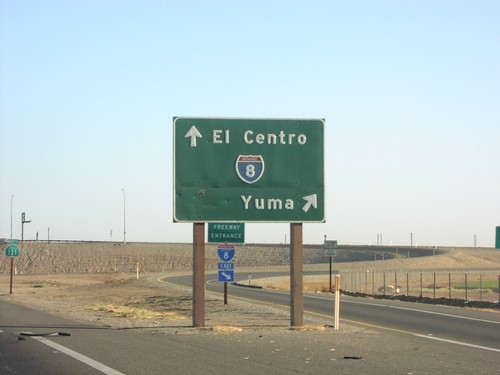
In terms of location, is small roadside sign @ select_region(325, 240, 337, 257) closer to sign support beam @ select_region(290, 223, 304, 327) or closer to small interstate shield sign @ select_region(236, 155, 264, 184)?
sign support beam @ select_region(290, 223, 304, 327)

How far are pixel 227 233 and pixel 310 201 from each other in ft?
44.2

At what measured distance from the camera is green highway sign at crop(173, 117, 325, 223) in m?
20.0

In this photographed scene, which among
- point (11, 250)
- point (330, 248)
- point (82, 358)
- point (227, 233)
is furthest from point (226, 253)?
point (11, 250)

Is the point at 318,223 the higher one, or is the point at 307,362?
the point at 318,223

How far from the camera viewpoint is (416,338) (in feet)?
62.4

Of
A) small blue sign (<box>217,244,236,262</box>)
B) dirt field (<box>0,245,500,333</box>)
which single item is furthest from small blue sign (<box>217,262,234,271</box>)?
dirt field (<box>0,245,500,333</box>)

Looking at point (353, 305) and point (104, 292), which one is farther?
point (104, 292)

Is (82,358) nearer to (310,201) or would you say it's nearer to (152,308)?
(310,201)

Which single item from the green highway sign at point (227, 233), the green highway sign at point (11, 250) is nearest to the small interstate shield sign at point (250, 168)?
the green highway sign at point (227, 233)

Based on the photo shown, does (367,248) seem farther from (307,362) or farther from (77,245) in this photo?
(307,362)

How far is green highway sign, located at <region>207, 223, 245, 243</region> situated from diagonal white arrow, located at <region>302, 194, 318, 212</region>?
1306 cm

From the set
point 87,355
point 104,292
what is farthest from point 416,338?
point 104,292

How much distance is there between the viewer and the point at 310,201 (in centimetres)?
2039

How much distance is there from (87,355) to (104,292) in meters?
36.7
